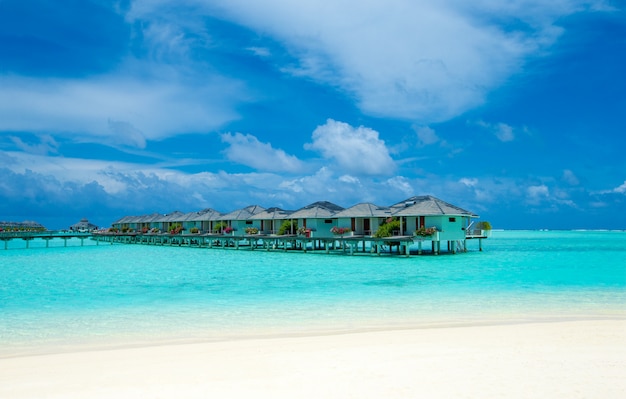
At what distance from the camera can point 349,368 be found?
641 centimetres

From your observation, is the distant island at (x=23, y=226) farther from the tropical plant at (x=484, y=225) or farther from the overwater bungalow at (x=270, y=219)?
the tropical plant at (x=484, y=225)

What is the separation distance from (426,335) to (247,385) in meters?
4.07

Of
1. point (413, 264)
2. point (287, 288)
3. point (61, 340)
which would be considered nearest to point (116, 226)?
point (413, 264)

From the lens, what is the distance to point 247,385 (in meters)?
5.75

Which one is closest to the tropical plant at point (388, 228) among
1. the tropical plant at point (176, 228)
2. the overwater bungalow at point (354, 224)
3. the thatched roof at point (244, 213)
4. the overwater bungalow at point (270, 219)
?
the overwater bungalow at point (354, 224)

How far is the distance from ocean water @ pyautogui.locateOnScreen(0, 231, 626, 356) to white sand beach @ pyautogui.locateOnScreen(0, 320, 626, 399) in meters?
1.59

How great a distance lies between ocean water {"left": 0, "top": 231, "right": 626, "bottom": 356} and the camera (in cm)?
984

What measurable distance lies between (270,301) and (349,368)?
742 centimetres

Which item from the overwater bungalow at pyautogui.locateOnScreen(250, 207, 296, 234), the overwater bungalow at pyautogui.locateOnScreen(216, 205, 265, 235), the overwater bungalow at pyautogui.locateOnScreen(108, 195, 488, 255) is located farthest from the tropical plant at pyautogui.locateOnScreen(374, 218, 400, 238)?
the overwater bungalow at pyautogui.locateOnScreen(216, 205, 265, 235)

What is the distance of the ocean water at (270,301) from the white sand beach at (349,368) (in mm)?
1586

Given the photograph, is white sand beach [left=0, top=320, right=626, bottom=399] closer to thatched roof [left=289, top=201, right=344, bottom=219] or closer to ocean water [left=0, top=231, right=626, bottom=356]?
ocean water [left=0, top=231, right=626, bottom=356]

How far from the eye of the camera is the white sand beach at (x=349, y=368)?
17.9ft

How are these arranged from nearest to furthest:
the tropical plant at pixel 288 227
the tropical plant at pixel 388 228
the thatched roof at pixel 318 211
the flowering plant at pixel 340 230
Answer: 1. the tropical plant at pixel 388 228
2. the flowering plant at pixel 340 230
3. the thatched roof at pixel 318 211
4. the tropical plant at pixel 288 227

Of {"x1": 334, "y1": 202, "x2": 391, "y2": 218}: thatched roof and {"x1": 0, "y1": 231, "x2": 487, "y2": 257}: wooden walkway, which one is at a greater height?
{"x1": 334, "y1": 202, "x2": 391, "y2": 218}: thatched roof
